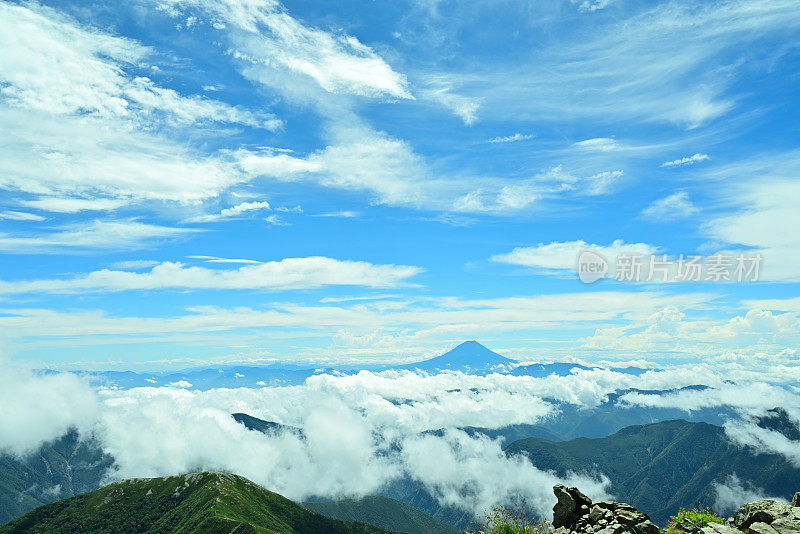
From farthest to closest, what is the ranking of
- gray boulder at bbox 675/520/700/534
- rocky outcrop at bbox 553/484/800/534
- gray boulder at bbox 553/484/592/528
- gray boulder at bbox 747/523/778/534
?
gray boulder at bbox 553/484/592/528, gray boulder at bbox 747/523/778/534, gray boulder at bbox 675/520/700/534, rocky outcrop at bbox 553/484/800/534

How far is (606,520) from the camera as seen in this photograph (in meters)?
30.1

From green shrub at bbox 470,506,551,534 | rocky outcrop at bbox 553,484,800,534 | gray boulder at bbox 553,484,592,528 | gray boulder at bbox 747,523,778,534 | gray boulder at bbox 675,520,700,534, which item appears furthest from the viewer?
gray boulder at bbox 553,484,592,528

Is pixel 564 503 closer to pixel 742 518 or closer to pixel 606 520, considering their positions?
pixel 606 520

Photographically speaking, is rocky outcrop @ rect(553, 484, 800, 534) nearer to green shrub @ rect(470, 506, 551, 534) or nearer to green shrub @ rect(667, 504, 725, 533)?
green shrub @ rect(667, 504, 725, 533)

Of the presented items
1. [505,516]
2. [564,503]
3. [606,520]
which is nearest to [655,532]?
[606,520]

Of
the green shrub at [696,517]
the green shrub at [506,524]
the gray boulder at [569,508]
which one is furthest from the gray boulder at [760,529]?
the green shrub at [506,524]

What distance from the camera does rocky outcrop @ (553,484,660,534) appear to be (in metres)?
28.6

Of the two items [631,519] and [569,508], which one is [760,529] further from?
[569,508]

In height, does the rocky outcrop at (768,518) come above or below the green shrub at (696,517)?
above

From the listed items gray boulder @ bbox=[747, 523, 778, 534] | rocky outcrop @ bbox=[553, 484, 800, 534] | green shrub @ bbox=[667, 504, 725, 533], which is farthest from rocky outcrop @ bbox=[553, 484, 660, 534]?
gray boulder @ bbox=[747, 523, 778, 534]

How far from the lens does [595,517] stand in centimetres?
3078

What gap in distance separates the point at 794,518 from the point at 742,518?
5786 mm

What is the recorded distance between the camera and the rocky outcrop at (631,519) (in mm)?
28922

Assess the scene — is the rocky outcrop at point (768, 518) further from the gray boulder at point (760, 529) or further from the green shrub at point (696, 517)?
the green shrub at point (696, 517)
